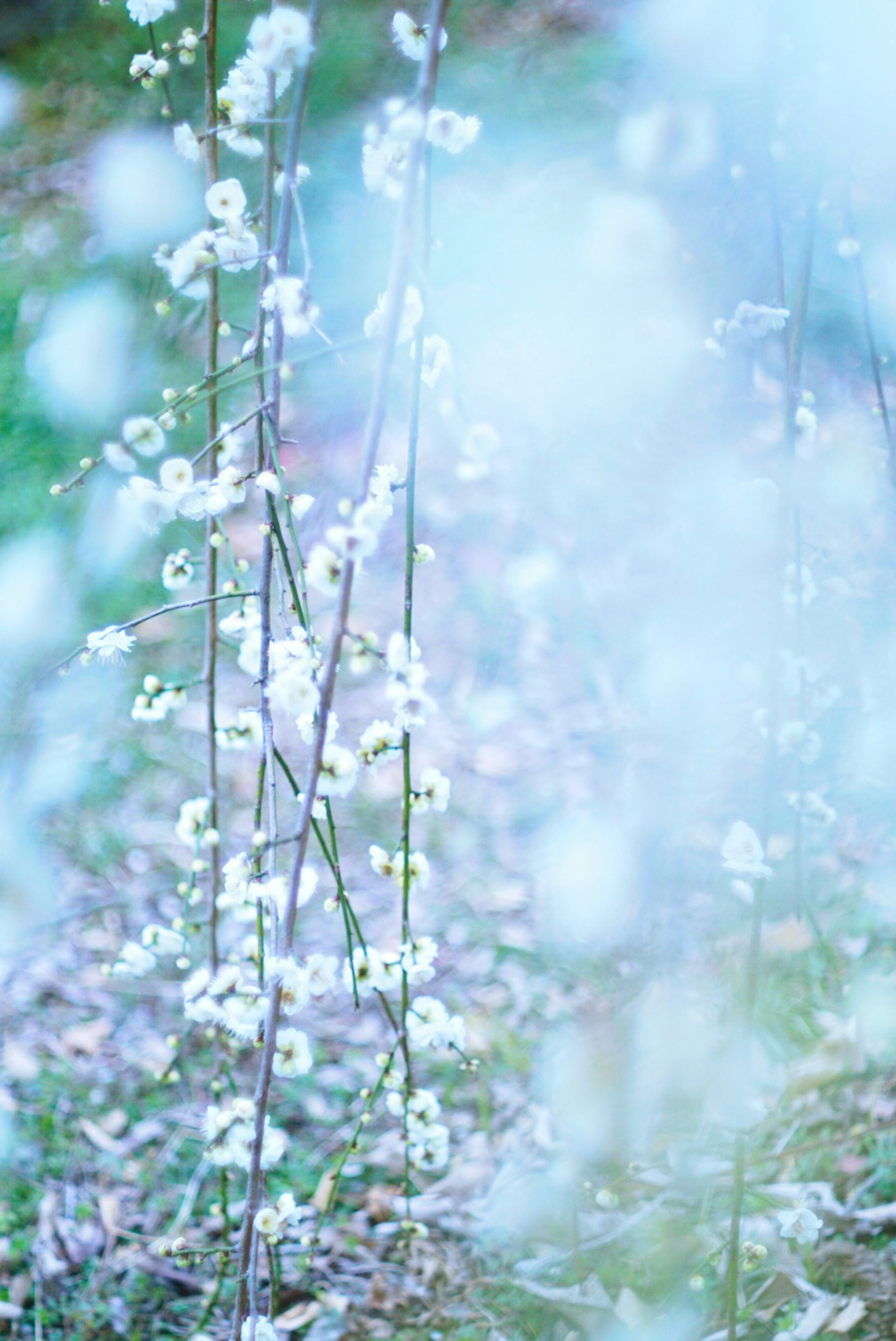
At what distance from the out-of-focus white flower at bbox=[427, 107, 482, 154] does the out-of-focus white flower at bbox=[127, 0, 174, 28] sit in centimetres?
28

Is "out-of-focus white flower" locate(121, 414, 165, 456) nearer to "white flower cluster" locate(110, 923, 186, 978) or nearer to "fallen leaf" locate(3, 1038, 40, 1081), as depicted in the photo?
"white flower cluster" locate(110, 923, 186, 978)

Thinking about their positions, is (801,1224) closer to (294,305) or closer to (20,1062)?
(294,305)

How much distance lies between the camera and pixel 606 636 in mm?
2266

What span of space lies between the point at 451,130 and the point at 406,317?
0.45ft

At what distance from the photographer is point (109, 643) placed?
76 cm

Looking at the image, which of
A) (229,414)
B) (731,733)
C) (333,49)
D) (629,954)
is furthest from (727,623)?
(333,49)

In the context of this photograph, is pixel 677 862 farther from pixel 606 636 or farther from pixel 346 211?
pixel 346 211

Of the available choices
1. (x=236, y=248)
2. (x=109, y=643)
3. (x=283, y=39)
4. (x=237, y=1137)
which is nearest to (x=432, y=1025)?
(x=237, y=1137)

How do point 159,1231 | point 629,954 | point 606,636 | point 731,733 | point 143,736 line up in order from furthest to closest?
point 606,636 → point 143,736 → point 731,733 → point 629,954 → point 159,1231

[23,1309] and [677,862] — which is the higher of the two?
[677,862]

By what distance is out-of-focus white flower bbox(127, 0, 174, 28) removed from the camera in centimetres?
83

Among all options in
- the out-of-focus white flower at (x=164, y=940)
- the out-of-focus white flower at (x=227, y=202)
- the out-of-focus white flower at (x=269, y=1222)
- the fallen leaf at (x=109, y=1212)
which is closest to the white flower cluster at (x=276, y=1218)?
the out-of-focus white flower at (x=269, y=1222)

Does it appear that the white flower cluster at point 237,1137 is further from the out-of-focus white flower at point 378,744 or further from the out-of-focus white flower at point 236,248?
the out-of-focus white flower at point 236,248

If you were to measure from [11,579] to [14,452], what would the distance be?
0.33m
